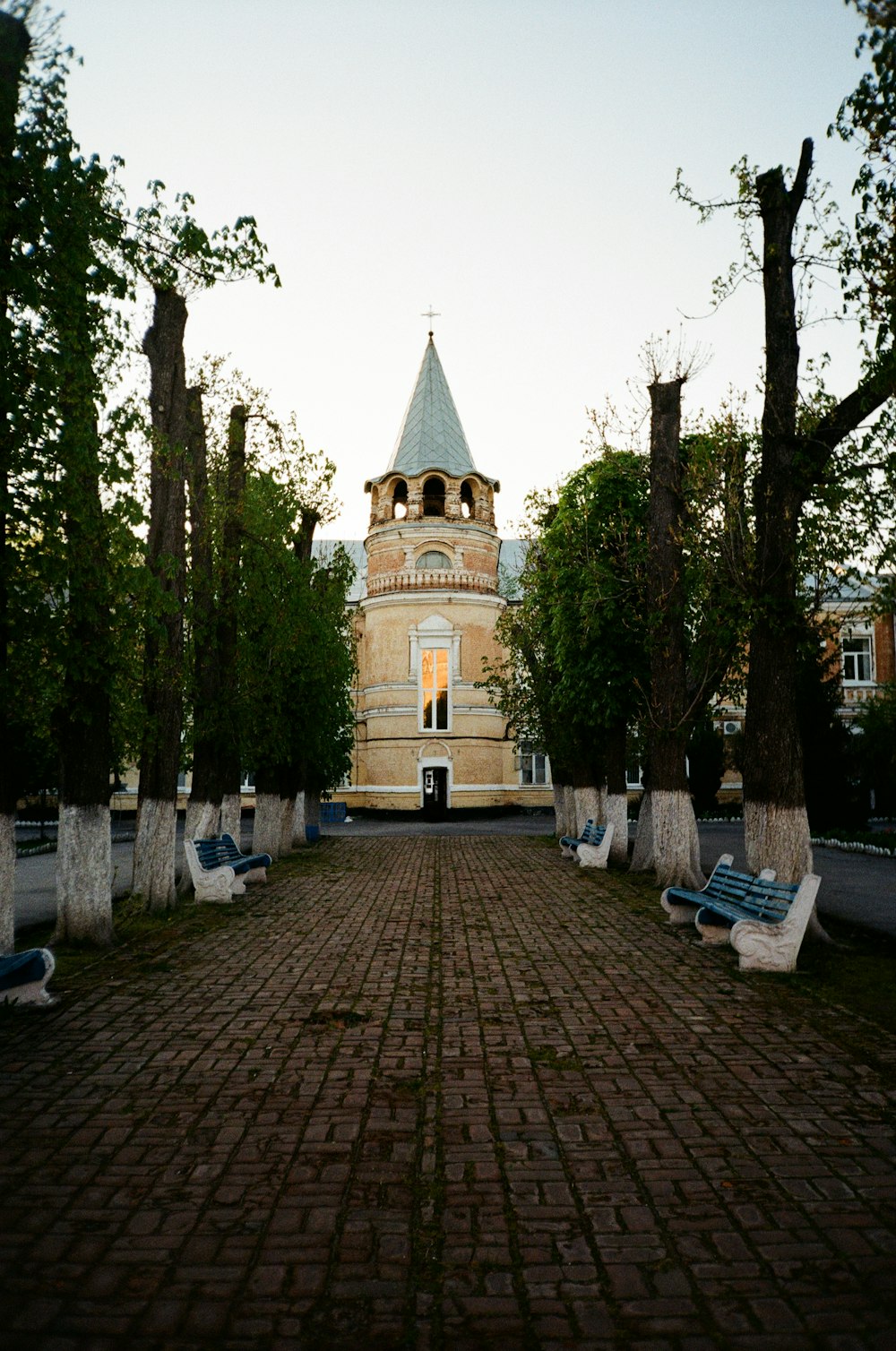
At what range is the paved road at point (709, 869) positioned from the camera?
46.0 ft

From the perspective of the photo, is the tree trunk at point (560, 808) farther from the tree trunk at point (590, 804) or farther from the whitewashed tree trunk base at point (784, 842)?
the whitewashed tree trunk base at point (784, 842)

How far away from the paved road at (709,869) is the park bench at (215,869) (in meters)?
1.21

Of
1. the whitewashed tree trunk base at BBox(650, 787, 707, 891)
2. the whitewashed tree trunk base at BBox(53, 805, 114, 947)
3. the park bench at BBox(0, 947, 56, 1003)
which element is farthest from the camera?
the whitewashed tree trunk base at BBox(650, 787, 707, 891)

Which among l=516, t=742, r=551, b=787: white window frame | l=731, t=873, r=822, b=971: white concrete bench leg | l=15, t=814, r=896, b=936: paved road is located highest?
l=516, t=742, r=551, b=787: white window frame

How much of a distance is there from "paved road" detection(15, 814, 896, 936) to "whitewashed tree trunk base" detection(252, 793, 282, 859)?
114 inches

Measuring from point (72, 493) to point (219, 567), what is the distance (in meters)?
8.74

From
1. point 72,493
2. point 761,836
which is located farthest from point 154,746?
point 761,836

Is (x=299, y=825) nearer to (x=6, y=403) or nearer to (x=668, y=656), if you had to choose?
(x=668, y=656)

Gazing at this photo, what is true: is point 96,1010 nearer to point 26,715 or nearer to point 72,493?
point 26,715

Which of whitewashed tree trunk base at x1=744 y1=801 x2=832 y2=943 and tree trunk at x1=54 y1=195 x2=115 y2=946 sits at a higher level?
tree trunk at x1=54 y1=195 x2=115 y2=946

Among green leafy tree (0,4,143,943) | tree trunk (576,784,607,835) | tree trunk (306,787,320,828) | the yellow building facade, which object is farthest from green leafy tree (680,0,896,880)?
the yellow building facade

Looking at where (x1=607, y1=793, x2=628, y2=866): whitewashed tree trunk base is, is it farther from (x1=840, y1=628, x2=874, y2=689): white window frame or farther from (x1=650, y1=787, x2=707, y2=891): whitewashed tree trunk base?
(x1=840, y1=628, x2=874, y2=689): white window frame

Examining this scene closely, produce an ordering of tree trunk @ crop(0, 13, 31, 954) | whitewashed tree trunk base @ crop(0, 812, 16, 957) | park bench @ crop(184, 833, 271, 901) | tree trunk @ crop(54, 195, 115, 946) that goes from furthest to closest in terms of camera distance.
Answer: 1. park bench @ crop(184, 833, 271, 901)
2. whitewashed tree trunk base @ crop(0, 812, 16, 957)
3. tree trunk @ crop(54, 195, 115, 946)
4. tree trunk @ crop(0, 13, 31, 954)

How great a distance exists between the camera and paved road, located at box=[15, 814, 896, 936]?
14.0 meters
